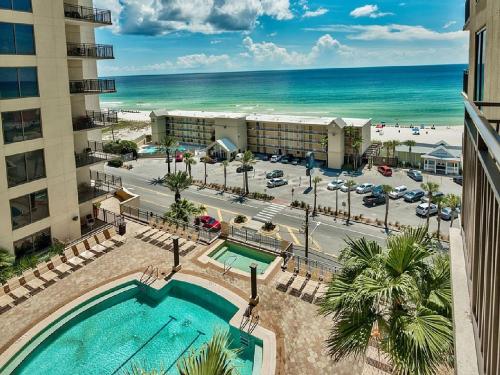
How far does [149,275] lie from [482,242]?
75.3ft

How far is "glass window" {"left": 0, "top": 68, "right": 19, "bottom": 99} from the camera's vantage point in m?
23.6

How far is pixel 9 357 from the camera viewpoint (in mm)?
18594

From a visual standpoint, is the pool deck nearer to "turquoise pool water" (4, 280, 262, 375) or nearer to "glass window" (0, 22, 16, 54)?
"turquoise pool water" (4, 280, 262, 375)

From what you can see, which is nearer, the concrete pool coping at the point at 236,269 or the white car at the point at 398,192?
the concrete pool coping at the point at 236,269

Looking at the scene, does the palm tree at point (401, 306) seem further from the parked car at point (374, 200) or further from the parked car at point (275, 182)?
the parked car at point (275, 182)

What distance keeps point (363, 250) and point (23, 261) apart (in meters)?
22.9

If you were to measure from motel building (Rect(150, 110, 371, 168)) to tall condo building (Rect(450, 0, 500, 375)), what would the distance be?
5472 cm

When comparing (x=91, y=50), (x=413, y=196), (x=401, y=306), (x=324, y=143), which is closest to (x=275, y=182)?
(x=324, y=143)

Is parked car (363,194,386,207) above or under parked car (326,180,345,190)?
under

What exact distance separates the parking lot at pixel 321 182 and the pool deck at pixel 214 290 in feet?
76.8

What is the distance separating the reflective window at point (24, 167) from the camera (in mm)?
24766

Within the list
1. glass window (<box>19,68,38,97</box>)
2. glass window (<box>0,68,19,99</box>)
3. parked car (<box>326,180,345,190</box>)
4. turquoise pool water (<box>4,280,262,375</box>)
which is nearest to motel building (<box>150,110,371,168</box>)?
parked car (<box>326,180,345,190</box>)

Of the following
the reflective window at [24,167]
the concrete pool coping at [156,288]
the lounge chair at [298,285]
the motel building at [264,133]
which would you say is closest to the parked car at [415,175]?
the motel building at [264,133]

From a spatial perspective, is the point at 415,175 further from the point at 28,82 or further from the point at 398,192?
the point at 28,82
